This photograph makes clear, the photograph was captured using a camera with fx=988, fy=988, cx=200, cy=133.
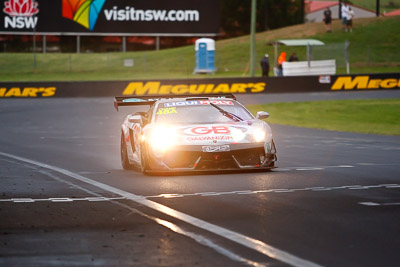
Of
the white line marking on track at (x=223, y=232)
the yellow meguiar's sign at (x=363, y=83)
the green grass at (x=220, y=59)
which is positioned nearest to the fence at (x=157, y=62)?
the green grass at (x=220, y=59)

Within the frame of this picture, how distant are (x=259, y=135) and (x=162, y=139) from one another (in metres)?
1.51

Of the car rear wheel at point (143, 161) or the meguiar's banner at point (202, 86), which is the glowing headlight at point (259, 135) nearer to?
the car rear wheel at point (143, 161)

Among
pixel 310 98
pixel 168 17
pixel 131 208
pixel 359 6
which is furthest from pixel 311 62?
pixel 359 6

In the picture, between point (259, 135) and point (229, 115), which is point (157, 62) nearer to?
point (229, 115)

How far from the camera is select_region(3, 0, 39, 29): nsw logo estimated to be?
247 feet

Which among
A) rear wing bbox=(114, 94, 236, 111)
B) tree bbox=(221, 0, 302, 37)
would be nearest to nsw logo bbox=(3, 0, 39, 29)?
tree bbox=(221, 0, 302, 37)

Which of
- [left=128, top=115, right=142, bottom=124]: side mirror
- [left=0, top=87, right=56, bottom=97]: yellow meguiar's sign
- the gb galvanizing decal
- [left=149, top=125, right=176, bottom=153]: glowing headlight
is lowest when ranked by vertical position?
[left=0, top=87, right=56, bottom=97]: yellow meguiar's sign

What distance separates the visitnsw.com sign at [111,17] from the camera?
78.4 m

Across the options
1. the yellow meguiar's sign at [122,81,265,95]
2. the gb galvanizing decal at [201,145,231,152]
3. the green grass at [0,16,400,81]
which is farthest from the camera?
the green grass at [0,16,400,81]

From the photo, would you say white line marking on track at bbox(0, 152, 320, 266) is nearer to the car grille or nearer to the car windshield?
the car grille

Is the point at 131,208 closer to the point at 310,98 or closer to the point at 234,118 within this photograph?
the point at 234,118

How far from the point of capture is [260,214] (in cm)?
1041

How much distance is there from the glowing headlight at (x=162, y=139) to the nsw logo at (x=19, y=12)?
59184mm

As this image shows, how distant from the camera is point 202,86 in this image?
49.3 m
